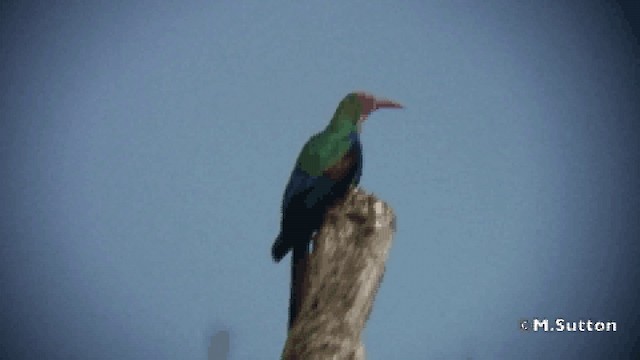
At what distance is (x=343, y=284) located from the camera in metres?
2.89

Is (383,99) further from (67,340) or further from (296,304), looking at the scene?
(67,340)

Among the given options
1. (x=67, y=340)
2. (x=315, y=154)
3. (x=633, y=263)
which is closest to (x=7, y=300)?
(x=67, y=340)

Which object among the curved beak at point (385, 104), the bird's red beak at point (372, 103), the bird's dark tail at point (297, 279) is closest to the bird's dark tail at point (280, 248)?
the bird's dark tail at point (297, 279)

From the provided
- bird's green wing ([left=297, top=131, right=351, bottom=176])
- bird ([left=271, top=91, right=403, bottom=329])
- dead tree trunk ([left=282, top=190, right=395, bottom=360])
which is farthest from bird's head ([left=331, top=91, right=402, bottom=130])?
dead tree trunk ([left=282, top=190, right=395, bottom=360])

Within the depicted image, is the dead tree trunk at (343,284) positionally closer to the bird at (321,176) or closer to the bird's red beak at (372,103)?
the bird at (321,176)

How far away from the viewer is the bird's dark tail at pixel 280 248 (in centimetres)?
360

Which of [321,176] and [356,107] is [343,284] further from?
[356,107]

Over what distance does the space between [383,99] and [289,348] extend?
7.28 ft

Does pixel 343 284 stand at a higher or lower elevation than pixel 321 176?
lower

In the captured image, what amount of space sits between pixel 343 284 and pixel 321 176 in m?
1.14

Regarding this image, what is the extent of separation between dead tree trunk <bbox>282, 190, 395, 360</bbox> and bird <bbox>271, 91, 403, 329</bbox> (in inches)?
10.6

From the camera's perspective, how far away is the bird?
3549 millimetres

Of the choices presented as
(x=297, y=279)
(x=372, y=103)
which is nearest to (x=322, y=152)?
(x=372, y=103)

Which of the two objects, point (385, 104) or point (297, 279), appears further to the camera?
point (385, 104)
